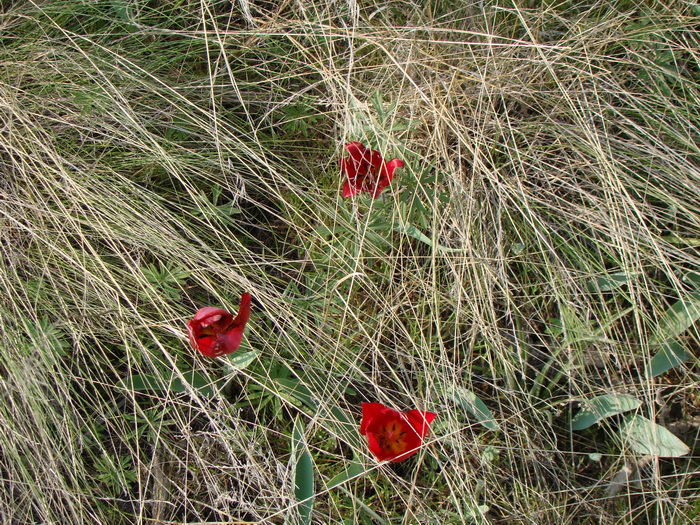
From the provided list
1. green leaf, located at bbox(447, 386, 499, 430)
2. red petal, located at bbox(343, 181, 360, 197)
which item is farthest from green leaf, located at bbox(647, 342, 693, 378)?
red petal, located at bbox(343, 181, 360, 197)

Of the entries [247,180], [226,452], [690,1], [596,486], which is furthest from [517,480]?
[690,1]

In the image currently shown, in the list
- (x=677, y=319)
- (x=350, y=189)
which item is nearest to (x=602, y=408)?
(x=677, y=319)

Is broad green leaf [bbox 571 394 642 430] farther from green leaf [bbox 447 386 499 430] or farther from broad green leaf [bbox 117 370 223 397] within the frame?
broad green leaf [bbox 117 370 223 397]

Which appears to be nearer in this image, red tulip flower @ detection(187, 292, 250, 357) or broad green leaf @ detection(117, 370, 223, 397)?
red tulip flower @ detection(187, 292, 250, 357)

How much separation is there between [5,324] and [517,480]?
99 centimetres

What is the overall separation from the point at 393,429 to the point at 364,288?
353mm

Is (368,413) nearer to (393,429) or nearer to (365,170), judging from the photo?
(393,429)

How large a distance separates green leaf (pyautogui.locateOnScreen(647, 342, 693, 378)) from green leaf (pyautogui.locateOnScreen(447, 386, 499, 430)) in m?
0.32

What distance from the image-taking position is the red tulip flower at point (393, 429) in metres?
1.02

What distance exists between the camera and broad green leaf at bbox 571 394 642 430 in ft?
3.90

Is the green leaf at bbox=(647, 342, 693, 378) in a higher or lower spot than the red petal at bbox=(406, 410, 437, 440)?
lower

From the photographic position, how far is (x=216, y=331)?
3.39ft

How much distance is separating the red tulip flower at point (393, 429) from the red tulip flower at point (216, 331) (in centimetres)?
25

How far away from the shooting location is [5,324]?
1.16 m
